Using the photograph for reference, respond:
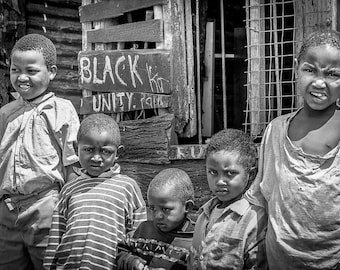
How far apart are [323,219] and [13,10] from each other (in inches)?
217

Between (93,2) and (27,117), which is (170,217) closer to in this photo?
(27,117)

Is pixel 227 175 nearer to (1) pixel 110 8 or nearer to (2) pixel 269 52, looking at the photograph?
(2) pixel 269 52

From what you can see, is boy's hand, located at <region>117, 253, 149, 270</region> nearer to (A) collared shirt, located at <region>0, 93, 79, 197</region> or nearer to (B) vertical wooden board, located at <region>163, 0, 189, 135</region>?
(A) collared shirt, located at <region>0, 93, 79, 197</region>

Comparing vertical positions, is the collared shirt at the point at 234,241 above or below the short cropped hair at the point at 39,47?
below

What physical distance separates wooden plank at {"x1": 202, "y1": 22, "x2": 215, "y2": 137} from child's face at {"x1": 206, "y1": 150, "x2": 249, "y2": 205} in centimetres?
248

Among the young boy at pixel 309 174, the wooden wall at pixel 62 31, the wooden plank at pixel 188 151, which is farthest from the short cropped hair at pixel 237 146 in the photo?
the wooden wall at pixel 62 31

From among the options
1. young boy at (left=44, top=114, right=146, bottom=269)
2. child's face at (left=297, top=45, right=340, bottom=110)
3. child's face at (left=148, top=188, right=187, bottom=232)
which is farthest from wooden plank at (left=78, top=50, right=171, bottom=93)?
child's face at (left=297, top=45, right=340, bottom=110)

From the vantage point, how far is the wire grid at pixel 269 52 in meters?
5.39

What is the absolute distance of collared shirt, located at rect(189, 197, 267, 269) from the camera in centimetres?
328

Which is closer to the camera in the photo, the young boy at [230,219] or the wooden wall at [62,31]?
the young boy at [230,219]

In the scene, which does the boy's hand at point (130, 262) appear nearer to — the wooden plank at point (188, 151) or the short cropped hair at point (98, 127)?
the short cropped hair at point (98, 127)

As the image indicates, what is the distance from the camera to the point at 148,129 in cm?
563

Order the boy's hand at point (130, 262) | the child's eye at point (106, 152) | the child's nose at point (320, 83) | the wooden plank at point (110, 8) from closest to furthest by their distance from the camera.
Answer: the child's nose at point (320, 83)
the boy's hand at point (130, 262)
the child's eye at point (106, 152)
the wooden plank at point (110, 8)

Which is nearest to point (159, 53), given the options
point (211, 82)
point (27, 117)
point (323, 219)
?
point (211, 82)
